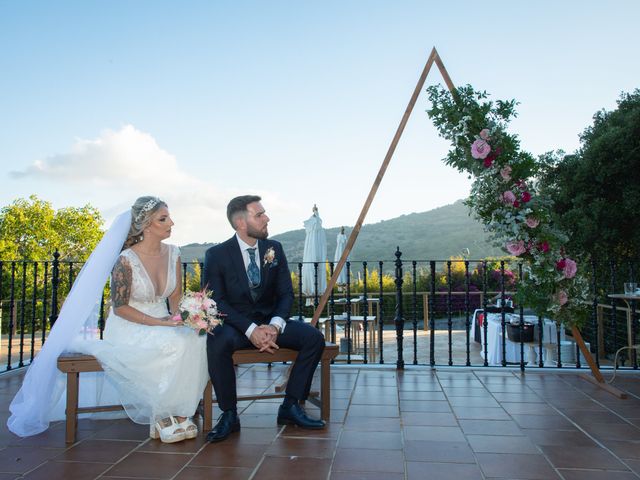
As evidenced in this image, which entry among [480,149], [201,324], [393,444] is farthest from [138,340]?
[480,149]

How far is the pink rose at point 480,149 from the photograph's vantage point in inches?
158

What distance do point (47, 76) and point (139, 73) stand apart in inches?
43.2

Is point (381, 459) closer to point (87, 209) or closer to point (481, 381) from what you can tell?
point (481, 381)

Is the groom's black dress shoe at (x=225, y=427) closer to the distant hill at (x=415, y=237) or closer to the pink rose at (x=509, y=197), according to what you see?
the pink rose at (x=509, y=197)

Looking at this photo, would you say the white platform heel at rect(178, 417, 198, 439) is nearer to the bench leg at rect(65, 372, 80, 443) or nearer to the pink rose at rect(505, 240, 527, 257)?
the bench leg at rect(65, 372, 80, 443)

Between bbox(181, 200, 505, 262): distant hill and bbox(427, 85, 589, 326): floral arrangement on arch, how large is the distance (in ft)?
101

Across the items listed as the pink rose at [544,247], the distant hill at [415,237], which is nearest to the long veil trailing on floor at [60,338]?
the pink rose at [544,247]

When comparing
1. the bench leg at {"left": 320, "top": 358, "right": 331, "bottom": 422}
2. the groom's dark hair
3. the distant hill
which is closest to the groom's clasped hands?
the bench leg at {"left": 320, "top": 358, "right": 331, "bottom": 422}

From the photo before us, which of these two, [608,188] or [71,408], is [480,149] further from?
[608,188]

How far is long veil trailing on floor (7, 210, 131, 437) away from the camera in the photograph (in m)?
2.97

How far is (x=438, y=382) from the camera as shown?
4355 millimetres

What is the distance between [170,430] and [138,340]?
52 centimetres

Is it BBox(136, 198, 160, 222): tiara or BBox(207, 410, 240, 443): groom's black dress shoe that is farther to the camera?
BBox(136, 198, 160, 222): tiara

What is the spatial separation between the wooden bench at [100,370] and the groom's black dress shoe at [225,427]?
16 cm
